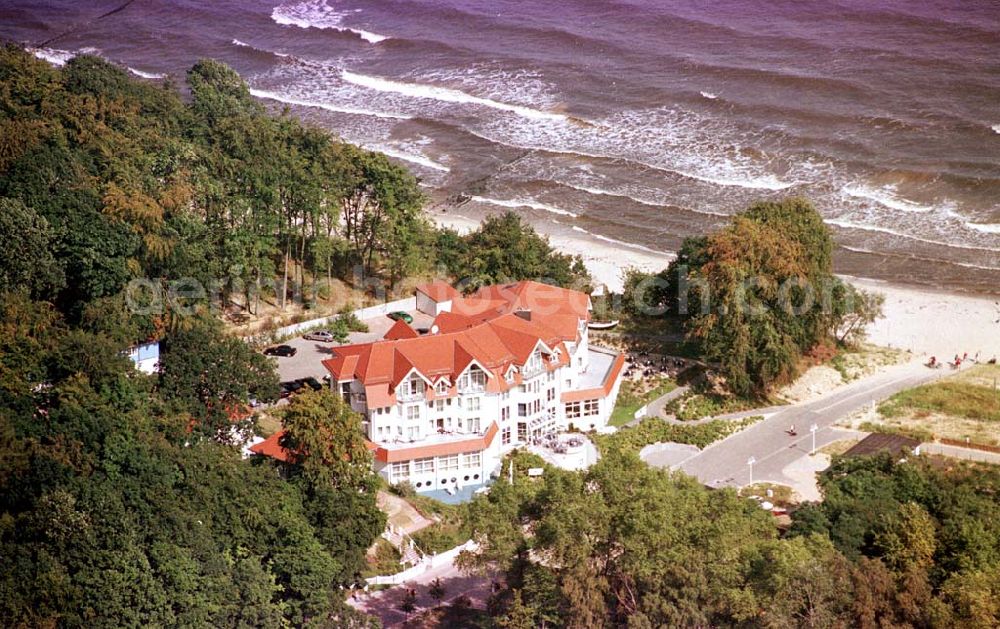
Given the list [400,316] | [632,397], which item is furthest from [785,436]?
[400,316]

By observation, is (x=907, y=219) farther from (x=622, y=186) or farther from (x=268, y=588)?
(x=268, y=588)

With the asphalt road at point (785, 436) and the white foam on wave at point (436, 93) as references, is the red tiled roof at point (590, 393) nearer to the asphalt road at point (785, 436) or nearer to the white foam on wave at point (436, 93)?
the asphalt road at point (785, 436)

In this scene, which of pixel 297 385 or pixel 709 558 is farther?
pixel 297 385

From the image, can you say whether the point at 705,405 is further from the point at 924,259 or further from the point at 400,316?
the point at 924,259

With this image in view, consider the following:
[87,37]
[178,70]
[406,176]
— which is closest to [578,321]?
[406,176]

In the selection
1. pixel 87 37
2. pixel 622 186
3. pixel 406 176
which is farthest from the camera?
pixel 87 37

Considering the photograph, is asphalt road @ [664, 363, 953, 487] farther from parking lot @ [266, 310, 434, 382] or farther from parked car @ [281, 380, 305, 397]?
parked car @ [281, 380, 305, 397]
